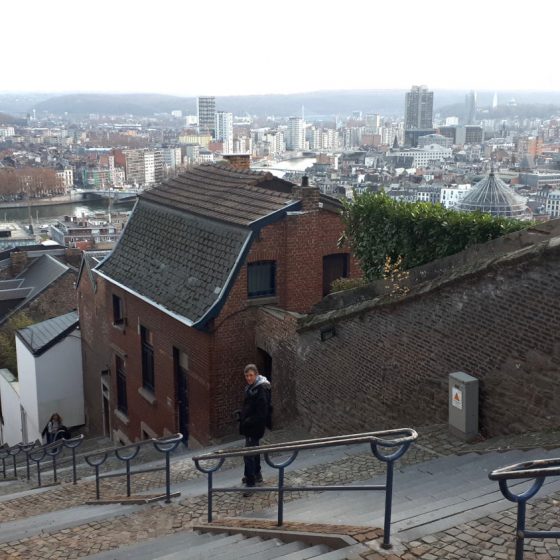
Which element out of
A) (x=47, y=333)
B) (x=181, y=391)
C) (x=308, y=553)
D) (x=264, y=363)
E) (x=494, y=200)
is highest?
(x=308, y=553)

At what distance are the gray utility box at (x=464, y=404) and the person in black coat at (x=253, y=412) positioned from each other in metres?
2.66

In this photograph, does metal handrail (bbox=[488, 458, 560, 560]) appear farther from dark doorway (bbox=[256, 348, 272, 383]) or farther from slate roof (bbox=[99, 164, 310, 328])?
dark doorway (bbox=[256, 348, 272, 383])

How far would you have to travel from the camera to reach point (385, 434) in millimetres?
6035

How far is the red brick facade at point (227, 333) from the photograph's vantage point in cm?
1550

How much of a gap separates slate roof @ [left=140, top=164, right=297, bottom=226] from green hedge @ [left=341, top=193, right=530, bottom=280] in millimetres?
1724

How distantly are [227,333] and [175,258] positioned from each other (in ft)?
9.12

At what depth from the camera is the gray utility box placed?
9586 millimetres

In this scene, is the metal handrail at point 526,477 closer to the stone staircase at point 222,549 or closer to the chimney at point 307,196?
the stone staircase at point 222,549

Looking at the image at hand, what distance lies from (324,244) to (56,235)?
322ft

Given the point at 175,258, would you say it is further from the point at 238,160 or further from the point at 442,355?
the point at 442,355

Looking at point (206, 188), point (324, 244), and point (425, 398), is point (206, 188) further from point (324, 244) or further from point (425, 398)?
point (425, 398)

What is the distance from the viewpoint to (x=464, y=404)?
9.59m

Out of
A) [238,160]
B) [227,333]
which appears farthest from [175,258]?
[238,160]

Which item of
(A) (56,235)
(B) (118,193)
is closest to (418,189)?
(B) (118,193)
